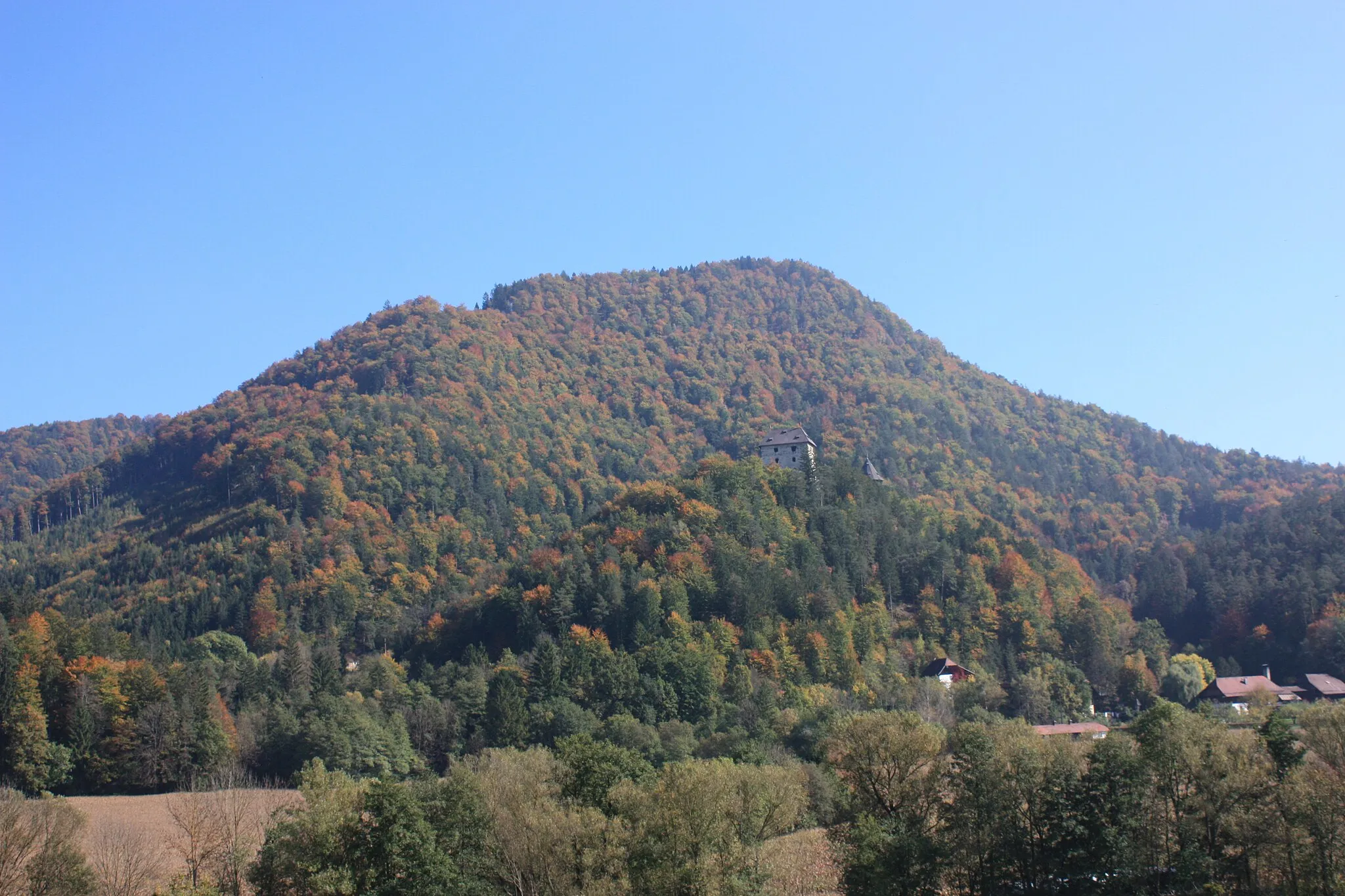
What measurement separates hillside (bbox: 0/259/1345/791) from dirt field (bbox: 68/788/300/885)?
18.6 feet

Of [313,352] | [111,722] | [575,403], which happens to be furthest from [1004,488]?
[111,722]

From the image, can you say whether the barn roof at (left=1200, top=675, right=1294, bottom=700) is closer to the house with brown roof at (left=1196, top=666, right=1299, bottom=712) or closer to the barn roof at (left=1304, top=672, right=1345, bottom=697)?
the house with brown roof at (left=1196, top=666, right=1299, bottom=712)

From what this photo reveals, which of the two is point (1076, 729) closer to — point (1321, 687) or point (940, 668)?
point (940, 668)

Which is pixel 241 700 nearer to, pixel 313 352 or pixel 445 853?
pixel 445 853

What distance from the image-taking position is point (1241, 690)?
95688 millimetres

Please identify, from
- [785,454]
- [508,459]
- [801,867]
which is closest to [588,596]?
[785,454]

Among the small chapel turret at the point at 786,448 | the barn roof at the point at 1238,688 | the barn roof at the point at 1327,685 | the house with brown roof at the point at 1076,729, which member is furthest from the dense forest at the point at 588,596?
the small chapel turret at the point at 786,448

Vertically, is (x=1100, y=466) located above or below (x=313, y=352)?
below

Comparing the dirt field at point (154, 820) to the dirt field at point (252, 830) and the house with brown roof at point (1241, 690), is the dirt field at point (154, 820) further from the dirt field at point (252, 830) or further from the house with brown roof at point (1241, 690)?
the house with brown roof at point (1241, 690)

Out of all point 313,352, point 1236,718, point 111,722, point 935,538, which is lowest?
point 1236,718

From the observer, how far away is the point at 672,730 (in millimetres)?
81625

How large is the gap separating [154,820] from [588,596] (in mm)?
47770

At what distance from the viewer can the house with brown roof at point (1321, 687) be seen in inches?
3634

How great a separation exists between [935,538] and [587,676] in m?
44.4
